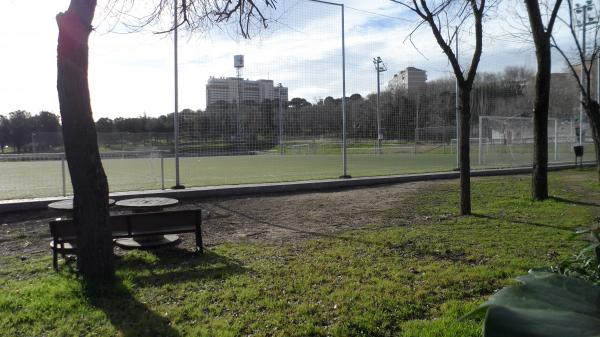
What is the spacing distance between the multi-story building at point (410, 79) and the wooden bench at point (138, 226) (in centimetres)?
1069

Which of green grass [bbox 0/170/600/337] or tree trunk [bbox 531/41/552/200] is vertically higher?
tree trunk [bbox 531/41/552/200]

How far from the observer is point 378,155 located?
19781 millimetres

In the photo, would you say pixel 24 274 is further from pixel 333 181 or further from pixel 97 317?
pixel 333 181

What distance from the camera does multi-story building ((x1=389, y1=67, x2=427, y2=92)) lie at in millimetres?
16438

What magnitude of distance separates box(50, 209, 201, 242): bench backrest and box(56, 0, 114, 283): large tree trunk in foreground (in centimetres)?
114

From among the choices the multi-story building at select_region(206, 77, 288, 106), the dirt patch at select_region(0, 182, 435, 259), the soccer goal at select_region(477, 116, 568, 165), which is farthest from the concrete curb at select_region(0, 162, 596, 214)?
the soccer goal at select_region(477, 116, 568, 165)

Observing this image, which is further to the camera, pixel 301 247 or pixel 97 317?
pixel 301 247

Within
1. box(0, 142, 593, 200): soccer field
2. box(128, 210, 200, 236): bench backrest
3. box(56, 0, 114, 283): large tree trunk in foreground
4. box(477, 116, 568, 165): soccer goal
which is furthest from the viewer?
box(477, 116, 568, 165): soccer goal

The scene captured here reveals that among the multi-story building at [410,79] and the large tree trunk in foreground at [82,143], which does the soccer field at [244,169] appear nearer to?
the multi-story building at [410,79]

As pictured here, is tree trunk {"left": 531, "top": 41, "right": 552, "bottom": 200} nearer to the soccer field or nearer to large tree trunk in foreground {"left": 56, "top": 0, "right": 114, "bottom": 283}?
the soccer field

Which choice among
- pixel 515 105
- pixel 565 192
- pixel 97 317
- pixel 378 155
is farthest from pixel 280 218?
pixel 515 105

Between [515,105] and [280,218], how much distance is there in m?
20.1

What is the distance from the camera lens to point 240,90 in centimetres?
1381

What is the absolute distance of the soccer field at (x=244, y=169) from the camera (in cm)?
1530
